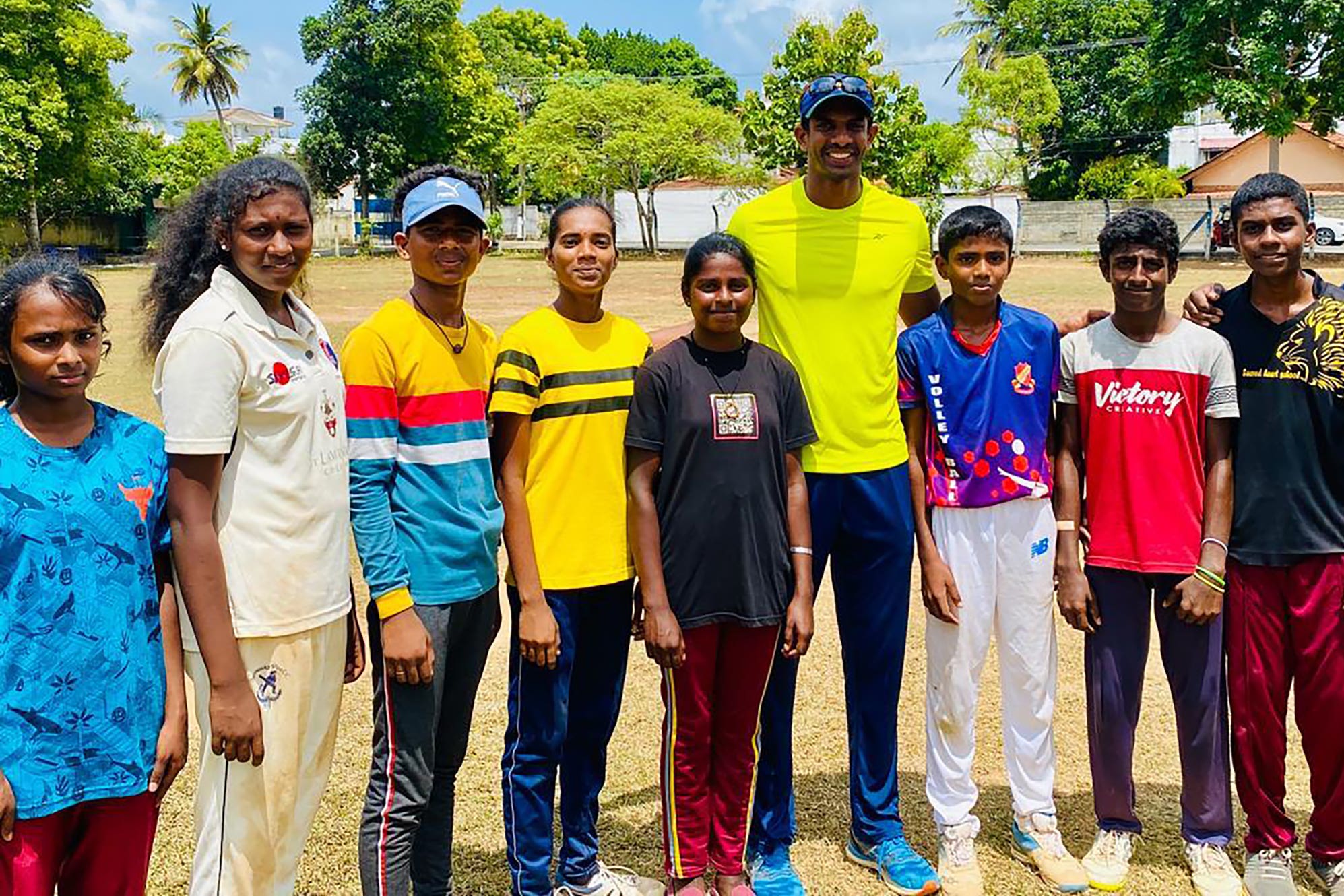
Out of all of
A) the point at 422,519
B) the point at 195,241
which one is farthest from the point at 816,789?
the point at 195,241

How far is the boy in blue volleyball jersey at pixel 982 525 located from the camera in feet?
11.3

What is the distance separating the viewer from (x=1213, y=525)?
339cm

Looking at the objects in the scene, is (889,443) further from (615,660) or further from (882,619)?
(615,660)

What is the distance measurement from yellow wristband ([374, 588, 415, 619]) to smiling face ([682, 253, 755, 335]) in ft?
3.82

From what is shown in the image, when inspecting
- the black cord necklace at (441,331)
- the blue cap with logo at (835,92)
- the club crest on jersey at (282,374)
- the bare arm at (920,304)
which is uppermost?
the blue cap with logo at (835,92)

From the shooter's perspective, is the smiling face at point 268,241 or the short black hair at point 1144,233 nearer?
the smiling face at point 268,241

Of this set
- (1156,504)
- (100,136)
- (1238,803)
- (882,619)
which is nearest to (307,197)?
(882,619)

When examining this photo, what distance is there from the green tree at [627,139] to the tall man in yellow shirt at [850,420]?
107 feet

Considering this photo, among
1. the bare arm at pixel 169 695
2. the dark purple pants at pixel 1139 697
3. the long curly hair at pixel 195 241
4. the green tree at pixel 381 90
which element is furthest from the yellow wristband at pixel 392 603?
the green tree at pixel 381 90

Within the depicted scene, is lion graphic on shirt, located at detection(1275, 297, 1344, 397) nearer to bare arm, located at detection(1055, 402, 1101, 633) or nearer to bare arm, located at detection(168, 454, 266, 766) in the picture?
bare arm, located at detection(1055, 402, 1101, 633)

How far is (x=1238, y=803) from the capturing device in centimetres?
410

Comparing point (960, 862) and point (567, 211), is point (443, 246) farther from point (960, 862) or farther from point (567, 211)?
point (960, 862)

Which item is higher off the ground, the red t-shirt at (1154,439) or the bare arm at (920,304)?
the bare arm at (920,304)

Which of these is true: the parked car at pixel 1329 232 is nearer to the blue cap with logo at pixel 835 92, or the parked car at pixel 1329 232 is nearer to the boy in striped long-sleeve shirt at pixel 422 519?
the blue cap with logo at pixel 835 92
